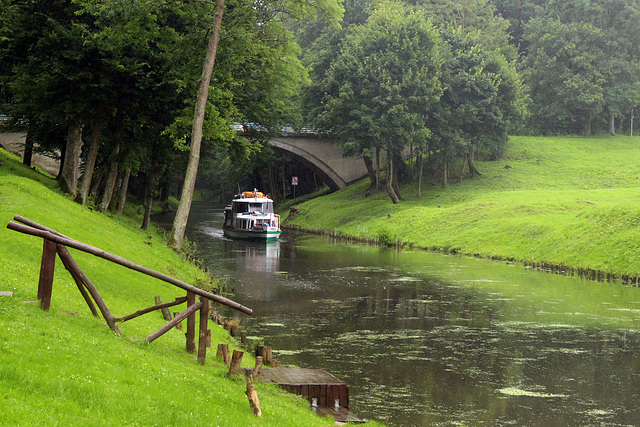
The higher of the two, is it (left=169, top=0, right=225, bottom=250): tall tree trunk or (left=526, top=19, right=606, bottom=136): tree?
(left=526, top=19, right=606, bottom=136): tree

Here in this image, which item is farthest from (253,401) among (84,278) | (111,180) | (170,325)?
(111,180)

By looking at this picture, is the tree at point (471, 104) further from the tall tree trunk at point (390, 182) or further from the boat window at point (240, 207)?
the boat window at point (240, 207)

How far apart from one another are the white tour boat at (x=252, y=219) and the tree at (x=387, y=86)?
1023 cm

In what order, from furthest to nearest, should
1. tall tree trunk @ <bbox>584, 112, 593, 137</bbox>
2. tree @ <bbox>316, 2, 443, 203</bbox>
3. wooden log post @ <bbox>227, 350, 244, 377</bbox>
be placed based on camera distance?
→ tall tree trunk @ <bbox>584, 112, 593, 137</bbox>
tree @ <bbox>316, 2, 443, 203</bbox>
wooden log post @ <bbox>227, 350, 244, 377</bbox>

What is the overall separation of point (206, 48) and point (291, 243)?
23.6 m

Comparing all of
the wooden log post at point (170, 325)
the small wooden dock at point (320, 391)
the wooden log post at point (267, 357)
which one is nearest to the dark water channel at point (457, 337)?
the small wooden dock at point (320, 391)

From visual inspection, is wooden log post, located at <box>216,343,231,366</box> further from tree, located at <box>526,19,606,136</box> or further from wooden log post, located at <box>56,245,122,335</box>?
tree, located at <box>526,19,606,136</box>

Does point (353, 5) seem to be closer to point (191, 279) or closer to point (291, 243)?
point (291, 243)

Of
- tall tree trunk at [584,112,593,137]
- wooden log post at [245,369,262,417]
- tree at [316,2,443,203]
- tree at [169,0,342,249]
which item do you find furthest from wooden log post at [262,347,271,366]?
tall tree trunk at [584,112,593,137]

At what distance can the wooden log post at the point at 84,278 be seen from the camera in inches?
435

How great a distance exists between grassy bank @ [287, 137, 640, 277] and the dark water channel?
389cm

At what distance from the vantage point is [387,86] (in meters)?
62.1

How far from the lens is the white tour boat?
55.0m

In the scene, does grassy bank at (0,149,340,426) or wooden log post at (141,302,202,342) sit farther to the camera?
wooden log post at (141,302,202,342)
